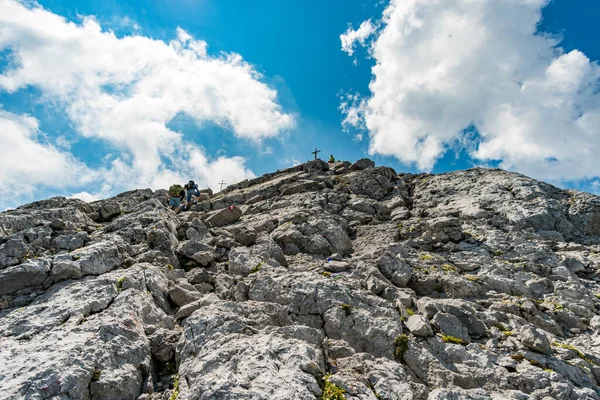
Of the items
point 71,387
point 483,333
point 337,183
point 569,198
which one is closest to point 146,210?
point 71,387

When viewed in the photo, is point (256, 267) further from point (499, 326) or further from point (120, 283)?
point (499, 326)

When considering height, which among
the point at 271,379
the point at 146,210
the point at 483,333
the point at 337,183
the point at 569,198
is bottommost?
the point at 271,379

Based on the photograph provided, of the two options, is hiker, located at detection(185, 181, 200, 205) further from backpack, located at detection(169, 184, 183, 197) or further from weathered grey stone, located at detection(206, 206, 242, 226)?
weathered grey stone, located at detection(206, 206, 242, 226)

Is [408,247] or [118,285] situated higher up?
[408,247]

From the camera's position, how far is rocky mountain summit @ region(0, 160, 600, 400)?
10492 millimetres

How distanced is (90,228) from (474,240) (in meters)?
27.2

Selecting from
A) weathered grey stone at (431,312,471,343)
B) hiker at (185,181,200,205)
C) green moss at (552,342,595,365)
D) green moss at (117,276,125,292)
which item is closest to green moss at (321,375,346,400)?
weathered grey stone at (431,312,471,343)

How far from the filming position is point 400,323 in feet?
44.5

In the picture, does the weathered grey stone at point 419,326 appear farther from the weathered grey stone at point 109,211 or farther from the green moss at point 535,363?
the weathered grey stone at point 109,211

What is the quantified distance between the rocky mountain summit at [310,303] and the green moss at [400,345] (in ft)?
0.25

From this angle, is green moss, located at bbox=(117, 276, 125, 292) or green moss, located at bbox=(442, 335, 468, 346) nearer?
green moss, located at bbox=(442, 335, 468, 346)

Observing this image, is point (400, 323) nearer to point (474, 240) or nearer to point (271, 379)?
point (271, 379)

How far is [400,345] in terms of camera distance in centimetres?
1239

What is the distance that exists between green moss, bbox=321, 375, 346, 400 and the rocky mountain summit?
0.03 meters
